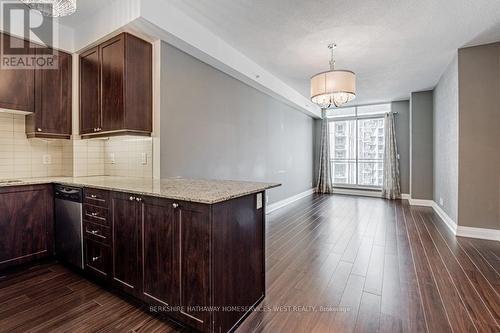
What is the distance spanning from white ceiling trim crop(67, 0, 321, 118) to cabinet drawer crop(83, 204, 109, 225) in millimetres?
1882

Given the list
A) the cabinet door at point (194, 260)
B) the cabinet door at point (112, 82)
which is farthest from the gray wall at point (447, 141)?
the cabinet door at point (112, 82)

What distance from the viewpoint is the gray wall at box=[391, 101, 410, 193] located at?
22.7 ft

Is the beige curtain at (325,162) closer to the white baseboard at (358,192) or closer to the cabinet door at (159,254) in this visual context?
the white baseboard at (358,192)

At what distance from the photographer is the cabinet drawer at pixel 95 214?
2.16m

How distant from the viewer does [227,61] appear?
140 inches

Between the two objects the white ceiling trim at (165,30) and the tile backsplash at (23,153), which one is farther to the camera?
the tile backsplash at (23,153)

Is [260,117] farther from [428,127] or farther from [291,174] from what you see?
[428,127]

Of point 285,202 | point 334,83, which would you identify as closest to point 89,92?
point 334,83

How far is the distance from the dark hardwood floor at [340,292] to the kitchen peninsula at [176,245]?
0.20m

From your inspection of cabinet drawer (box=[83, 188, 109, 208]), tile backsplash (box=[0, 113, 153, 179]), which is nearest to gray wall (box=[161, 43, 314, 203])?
tile backsplash (box=[0, 113, 153, 179])

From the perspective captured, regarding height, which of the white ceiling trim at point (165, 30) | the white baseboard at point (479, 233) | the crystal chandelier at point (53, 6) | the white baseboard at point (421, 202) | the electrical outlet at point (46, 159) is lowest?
the white baseboard at point (479, 233)

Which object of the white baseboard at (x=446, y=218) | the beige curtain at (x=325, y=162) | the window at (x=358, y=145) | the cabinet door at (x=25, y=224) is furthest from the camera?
the beige curtain at (x=325, y=162)

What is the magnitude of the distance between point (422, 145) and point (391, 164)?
0.99 metres

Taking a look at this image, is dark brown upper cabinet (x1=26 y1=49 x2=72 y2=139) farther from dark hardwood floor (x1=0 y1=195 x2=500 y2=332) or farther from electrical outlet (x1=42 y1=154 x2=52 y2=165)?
dark hardwood floor (x1=0 y1=195 x2=500 y2=332)
